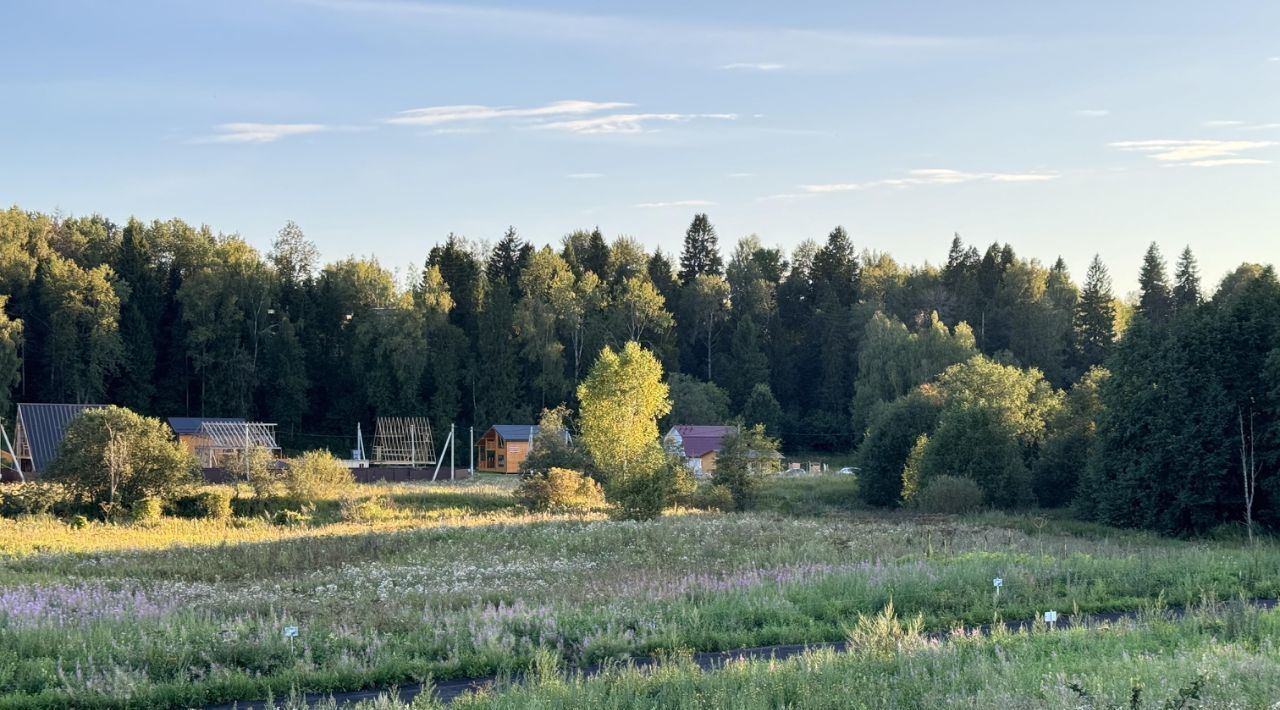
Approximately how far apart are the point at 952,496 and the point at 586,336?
135ft

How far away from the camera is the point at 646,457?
39.9m

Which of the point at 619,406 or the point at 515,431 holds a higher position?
the point at 619,406

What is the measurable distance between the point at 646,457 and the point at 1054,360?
1907 inches

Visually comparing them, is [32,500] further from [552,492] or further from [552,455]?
[552,455]

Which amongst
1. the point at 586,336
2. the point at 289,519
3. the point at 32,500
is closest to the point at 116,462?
the point at 32,500

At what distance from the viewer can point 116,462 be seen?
36.9 metres

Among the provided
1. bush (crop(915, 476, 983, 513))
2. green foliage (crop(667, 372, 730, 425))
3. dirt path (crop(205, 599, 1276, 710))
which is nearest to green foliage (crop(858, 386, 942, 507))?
bush (crop(915, 476, 983, 513))

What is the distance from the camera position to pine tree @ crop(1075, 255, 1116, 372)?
76894mm

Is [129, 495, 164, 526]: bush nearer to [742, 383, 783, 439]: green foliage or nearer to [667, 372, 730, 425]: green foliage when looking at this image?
[667, 372, 730, 425]: green foliage

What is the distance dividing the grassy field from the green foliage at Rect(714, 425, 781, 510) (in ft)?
45.6

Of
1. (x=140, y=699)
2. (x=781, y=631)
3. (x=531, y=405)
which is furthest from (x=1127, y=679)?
(x=531, y=405)

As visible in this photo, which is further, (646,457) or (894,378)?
(894,378)

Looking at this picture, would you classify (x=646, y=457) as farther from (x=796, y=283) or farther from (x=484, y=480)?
(x=796, y=283)

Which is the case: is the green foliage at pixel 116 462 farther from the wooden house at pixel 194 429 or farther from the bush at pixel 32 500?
the wooden house at pixel 194 429
